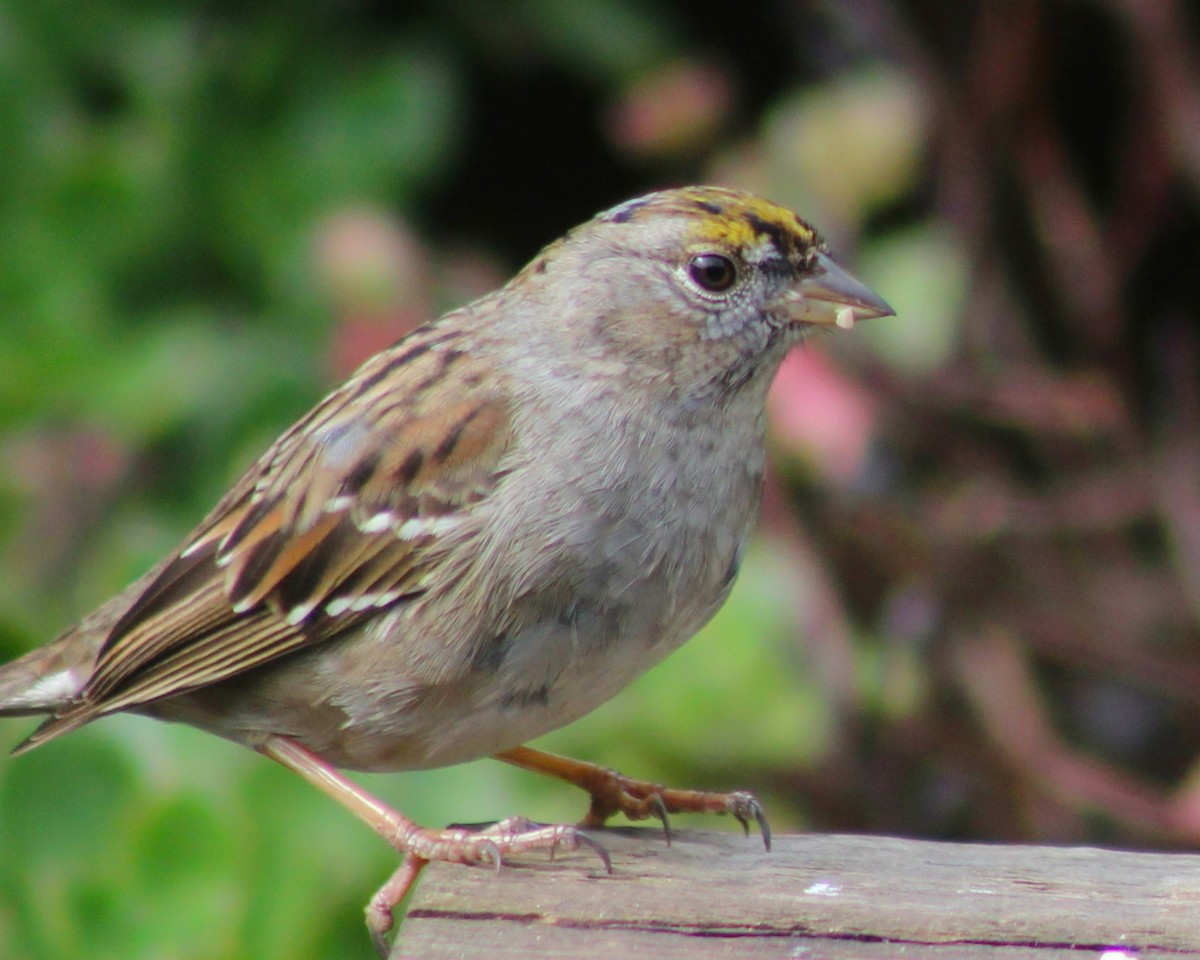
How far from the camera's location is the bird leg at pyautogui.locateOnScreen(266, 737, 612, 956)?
182 centimetres

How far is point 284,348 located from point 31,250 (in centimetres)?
52

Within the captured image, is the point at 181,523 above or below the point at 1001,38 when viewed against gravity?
below

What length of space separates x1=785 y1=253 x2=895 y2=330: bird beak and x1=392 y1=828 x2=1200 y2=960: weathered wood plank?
69 cm

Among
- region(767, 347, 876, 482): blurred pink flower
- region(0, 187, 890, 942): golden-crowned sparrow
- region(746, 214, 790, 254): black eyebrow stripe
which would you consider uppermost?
region(767, 347, 876, 482): blurred pink flower

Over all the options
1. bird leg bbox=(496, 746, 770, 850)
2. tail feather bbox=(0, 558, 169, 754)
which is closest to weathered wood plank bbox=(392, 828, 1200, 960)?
bird leg bbox=(496, 746, 770, 850)

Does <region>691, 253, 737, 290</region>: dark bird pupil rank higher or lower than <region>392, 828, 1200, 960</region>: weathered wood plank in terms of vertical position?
higher

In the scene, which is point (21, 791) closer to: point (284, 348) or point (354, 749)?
point (354, 749)

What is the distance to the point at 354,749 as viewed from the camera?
2174mm

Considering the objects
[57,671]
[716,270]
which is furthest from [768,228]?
[57,671]

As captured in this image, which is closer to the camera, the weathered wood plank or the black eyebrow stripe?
the weathered wood plank

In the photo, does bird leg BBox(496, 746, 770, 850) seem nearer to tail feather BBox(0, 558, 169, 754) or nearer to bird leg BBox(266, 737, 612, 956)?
bird leg BBox(266, 737, 612, 956)

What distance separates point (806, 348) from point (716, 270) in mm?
1115

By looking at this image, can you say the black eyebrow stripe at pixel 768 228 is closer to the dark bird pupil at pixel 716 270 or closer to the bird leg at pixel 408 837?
the dark bird pupil at pixel 716 270

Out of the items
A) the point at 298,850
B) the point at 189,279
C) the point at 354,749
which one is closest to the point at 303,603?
the point at 354,749
